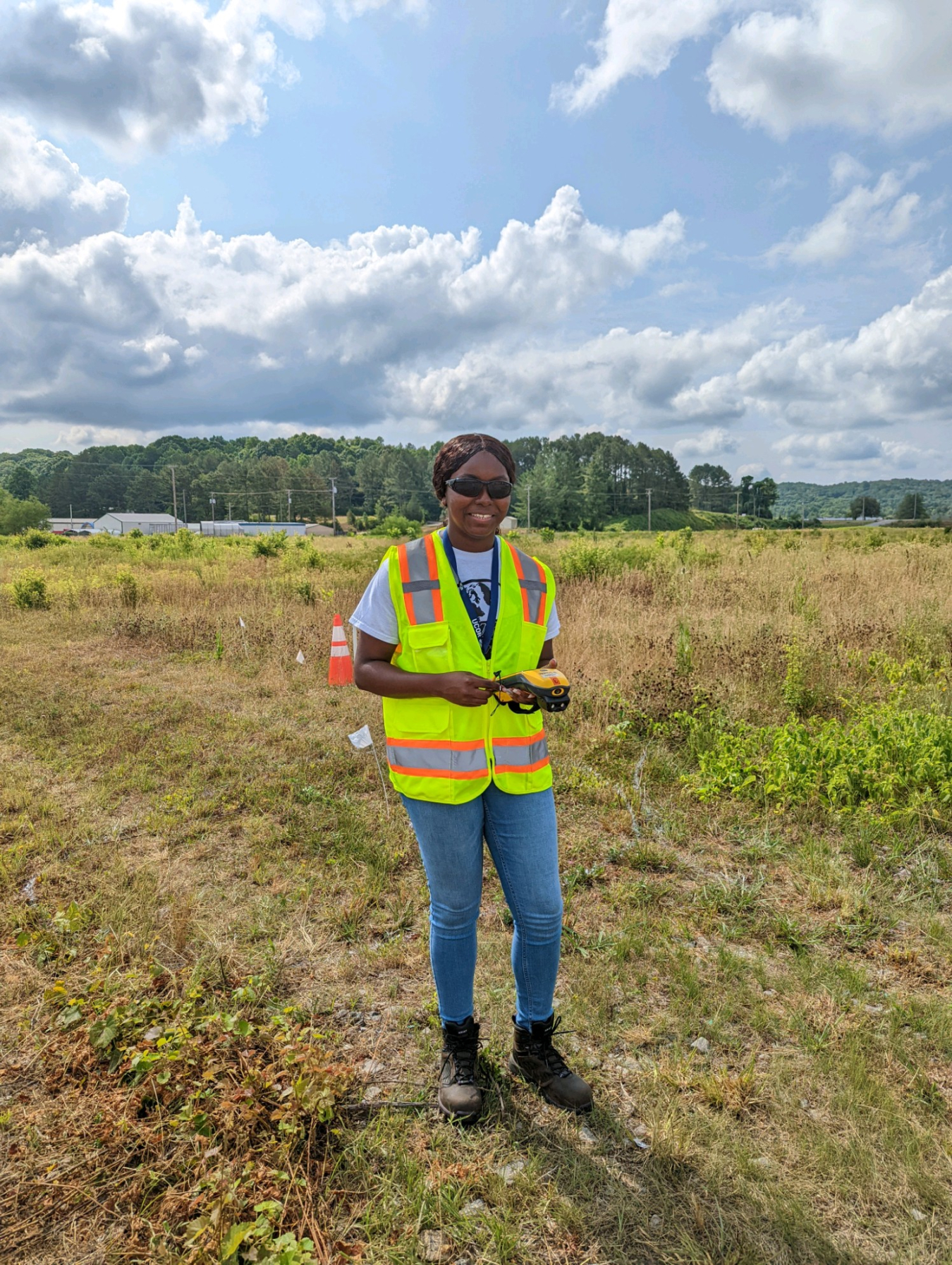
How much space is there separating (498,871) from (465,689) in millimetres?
638

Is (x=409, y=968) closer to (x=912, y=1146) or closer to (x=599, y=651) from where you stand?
(x=912, y=1146)

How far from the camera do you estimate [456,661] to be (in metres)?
1.99

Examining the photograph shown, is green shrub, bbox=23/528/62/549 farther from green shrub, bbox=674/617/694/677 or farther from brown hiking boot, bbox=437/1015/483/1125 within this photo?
brown hiking boot, bbox=437/1015/483/1125

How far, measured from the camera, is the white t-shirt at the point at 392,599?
1.97 meters

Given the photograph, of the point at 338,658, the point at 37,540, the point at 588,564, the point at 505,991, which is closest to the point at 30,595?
the point at 338,658

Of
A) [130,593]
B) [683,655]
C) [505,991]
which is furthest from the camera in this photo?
[130,593]

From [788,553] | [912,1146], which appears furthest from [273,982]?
[788,553]

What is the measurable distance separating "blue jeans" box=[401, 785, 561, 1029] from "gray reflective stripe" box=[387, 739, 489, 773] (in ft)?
0.37

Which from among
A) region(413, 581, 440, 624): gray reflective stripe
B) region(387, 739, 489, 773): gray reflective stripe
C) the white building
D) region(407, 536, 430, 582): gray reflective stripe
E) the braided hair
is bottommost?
region(387, 739, 489, 773): gray reflective stripe

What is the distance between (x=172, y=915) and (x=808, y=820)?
12.0ft

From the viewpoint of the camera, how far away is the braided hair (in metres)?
2.02

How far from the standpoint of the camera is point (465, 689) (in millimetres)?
1868

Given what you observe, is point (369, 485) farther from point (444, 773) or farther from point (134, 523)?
point (444, 773)

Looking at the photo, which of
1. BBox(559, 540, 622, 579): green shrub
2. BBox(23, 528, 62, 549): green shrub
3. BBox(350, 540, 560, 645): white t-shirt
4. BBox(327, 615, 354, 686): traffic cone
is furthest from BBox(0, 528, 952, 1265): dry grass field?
BBox(23, 528, 62, 549): green shrub
